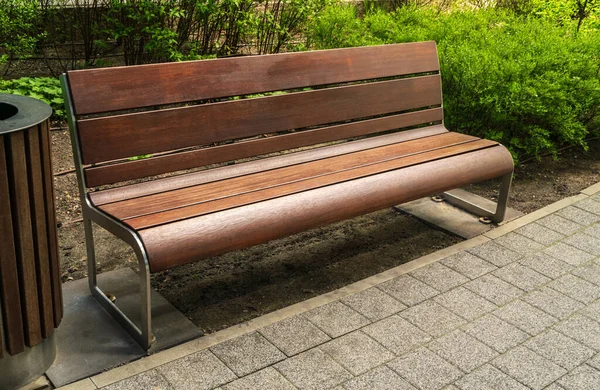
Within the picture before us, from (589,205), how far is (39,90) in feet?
14.9

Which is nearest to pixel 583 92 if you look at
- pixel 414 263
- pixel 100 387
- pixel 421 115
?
pixel 421 115

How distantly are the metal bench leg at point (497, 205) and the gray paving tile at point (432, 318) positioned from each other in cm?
126

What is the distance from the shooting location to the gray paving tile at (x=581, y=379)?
120 inches

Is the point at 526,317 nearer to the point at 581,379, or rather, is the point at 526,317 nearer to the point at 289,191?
the point at 581,379

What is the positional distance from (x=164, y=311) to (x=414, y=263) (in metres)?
1.51

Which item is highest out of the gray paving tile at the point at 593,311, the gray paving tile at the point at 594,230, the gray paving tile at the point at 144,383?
the gray paving tile at the point at 593,311

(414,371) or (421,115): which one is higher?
(421,115)

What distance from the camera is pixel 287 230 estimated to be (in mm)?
3387

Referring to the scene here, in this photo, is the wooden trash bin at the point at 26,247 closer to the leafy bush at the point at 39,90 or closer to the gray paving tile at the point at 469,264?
the gray paving tile at the point at 469,264

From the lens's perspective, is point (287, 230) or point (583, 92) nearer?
point (287, 230)

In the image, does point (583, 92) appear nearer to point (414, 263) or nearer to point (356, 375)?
point (414, 263)

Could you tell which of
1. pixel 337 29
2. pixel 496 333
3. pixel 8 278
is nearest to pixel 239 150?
pixel 8 278

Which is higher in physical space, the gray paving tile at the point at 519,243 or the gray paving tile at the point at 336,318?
the gray paving tile at the point at 336,318

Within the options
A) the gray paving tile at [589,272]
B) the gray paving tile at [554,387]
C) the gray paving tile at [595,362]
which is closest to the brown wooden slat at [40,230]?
the gray paving tile at [554,387]
